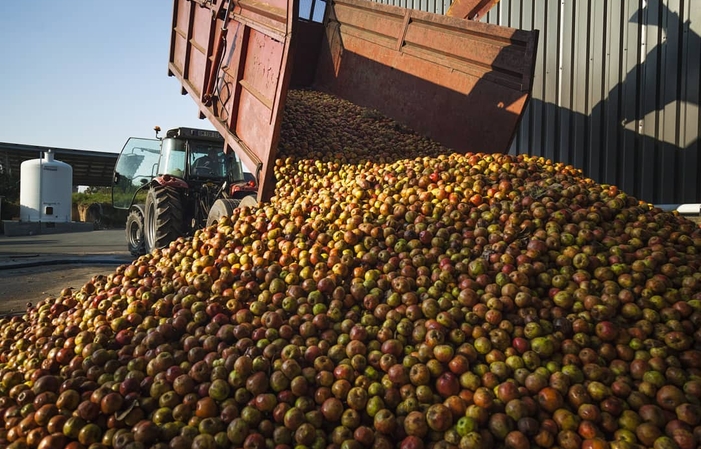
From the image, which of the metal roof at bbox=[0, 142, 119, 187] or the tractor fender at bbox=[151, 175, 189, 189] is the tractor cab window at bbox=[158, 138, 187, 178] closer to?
the tractor fender at bbox=[151, 175, 189, 189]

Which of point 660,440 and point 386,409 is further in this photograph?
point 386,409

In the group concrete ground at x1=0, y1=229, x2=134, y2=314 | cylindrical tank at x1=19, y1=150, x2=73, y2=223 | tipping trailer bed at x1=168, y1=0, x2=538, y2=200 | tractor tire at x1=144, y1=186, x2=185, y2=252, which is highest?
tipping trailer bed at x1=168, y1=0, x2=538, y2=200

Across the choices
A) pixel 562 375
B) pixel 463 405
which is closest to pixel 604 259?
pixel 562 375

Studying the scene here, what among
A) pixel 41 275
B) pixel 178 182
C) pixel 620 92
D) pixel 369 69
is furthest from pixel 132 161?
pixel 620 92

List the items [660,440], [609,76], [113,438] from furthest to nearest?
[609,76] → [113,438] → [660,440]

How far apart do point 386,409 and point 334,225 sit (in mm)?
1755

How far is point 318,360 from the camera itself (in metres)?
2.27

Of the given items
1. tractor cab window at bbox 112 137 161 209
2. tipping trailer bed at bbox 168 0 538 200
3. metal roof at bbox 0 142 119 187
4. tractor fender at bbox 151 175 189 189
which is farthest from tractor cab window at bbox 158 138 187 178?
metal roof at bbox 0 142 119 187

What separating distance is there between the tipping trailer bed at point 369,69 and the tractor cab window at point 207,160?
4.59 ft

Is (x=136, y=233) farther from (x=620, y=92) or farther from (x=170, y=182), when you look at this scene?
(x=620, y=92)

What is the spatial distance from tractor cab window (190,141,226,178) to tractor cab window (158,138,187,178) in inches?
7.6

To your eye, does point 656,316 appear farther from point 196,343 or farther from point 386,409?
point 196,343

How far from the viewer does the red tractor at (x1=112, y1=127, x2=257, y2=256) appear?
674 centimetres

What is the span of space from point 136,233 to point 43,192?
1523 cm
